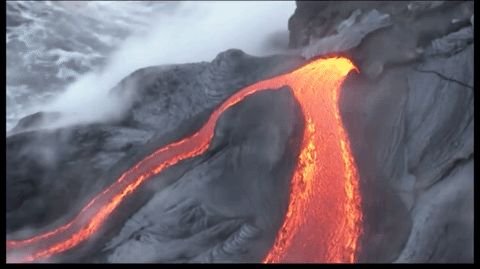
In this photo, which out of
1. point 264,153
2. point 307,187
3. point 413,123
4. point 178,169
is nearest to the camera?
point 307,187

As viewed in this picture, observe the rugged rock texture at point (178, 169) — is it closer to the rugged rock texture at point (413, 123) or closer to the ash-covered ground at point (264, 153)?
the ash-covered ground at point (264, 153)

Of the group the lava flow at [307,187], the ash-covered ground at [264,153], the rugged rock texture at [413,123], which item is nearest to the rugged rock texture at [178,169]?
the ash-covered ground at [264,153]

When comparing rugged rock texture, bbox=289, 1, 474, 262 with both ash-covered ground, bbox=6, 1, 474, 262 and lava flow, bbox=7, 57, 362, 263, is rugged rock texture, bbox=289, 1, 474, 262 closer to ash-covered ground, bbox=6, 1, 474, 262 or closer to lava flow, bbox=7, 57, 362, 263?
ash-covered ground, bbox=6, 1, 474, 262

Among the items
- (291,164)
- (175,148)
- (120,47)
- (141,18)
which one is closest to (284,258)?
(291,164)

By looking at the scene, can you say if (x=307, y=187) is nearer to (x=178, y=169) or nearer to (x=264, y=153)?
(x=264, y=153)

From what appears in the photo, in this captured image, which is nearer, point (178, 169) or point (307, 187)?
point (307, 187)

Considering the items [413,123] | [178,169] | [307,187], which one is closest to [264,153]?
[307,187]

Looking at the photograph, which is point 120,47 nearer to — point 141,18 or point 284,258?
point 141,18
